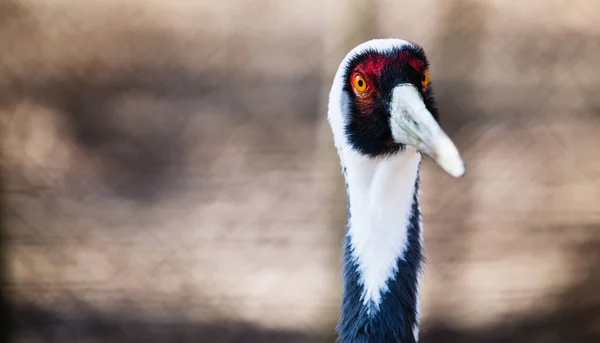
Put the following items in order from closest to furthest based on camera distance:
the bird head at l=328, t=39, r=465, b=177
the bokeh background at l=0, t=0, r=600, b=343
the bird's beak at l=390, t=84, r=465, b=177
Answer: the bird's beak at l=390, t=84, r=465, b=177 < the bird head at l=328, t=39, r=465, b=177 < the bokeh background at l=0, t=0, r=600, b=343

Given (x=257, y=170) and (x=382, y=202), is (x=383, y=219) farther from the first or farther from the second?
(x=257, y=170)

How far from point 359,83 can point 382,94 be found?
0.05 metres

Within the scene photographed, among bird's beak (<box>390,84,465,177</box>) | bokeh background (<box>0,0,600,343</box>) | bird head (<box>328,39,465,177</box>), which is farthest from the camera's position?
bokeh background (<box>0,0,600,343</box>)

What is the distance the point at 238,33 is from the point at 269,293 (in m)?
0.69

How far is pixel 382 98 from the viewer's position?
92cm

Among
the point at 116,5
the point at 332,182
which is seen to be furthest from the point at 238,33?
the point at 332,182

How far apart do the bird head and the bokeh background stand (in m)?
0.56

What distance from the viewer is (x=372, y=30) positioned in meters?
1.51

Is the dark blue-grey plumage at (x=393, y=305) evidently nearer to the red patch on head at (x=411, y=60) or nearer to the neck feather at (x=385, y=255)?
the neck feather at (x=385, y=255)

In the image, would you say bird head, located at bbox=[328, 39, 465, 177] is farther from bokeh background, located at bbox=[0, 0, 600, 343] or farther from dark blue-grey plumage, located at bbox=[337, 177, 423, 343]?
bokeh background, located at bbox=[0, 0, 600, 343]

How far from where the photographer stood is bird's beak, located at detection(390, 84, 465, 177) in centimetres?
73

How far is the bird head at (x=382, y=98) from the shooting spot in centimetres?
86

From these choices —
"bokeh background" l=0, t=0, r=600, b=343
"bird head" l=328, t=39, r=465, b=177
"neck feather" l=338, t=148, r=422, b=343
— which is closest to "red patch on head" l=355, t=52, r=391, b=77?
"bird head" l=328, t=39, r=465, b=177

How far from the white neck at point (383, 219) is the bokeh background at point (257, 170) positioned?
24.3 inches
